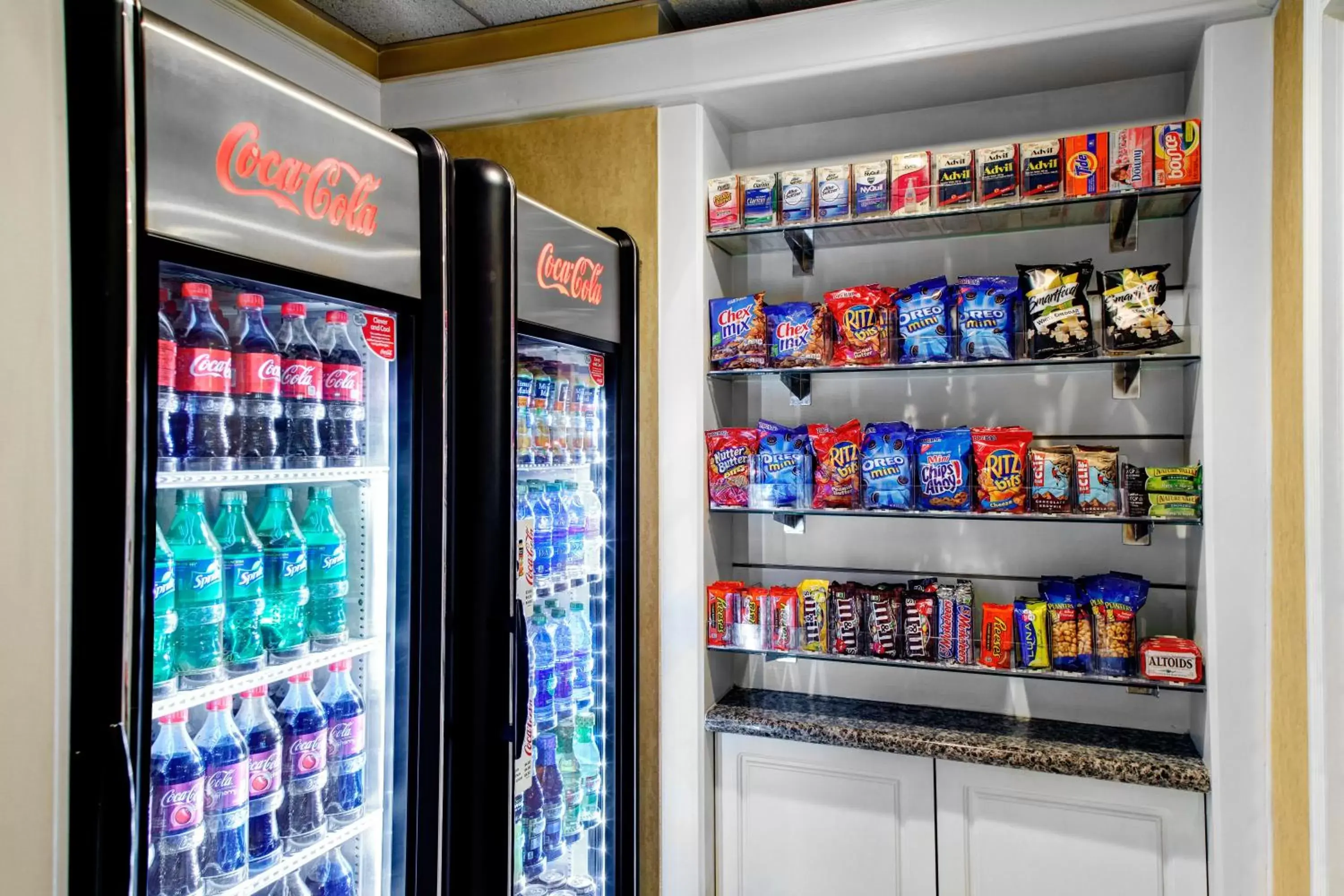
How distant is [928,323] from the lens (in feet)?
8.25

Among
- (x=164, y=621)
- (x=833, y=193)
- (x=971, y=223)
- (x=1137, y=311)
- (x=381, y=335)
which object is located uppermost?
(x=833, y=193)

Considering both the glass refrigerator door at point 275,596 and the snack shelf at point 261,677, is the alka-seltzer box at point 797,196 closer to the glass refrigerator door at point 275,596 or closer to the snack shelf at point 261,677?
the glass refrigerator door at point 275,596

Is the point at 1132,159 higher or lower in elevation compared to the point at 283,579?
higher

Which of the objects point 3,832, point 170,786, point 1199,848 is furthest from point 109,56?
point 1199,848

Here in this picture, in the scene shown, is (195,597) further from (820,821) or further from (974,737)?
(974,737)

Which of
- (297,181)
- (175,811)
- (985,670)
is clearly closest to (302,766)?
(175,811)

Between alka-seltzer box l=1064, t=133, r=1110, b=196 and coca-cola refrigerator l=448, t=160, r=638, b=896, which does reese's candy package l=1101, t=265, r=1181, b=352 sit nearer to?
alka-seltzer box l=1064, t=133, r=1110, b=196

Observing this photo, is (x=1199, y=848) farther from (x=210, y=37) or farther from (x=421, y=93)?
(x=210, y=37)

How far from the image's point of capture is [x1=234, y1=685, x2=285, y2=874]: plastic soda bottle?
62.7 inches

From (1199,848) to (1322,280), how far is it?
1.47m

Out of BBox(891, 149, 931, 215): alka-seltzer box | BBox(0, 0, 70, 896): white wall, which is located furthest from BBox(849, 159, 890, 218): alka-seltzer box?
BBox(0, 0, 70, 896): white wall

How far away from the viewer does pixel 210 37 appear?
243 cm

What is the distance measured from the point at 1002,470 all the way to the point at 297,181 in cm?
191

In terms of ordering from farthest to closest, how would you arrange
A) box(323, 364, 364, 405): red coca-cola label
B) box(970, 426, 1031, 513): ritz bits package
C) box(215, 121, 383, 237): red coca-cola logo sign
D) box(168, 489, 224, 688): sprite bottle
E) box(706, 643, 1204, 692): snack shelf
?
box(970, 426, 1031, 513): ritz bits package → box(706, 643, 1204, 692): snack shelf → box(323, 364, 364, 405): red coca-cola label → box(168, 489, 224, 688): sprite bottle → box(215, 121, 383, 237): red coca-cola logo sign
